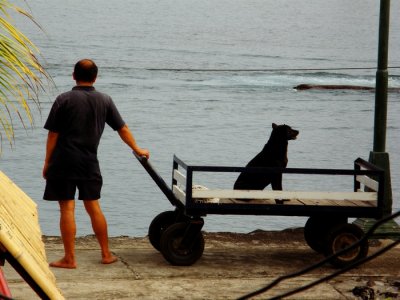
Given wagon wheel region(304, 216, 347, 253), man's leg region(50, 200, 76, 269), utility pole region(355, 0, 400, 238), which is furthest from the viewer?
utility pole region(355, 0, 400, 238)

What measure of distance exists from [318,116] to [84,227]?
2878cm

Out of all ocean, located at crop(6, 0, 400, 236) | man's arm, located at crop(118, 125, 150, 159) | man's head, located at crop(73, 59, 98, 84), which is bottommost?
ocean, located at crop(6, 0, 400, 236)

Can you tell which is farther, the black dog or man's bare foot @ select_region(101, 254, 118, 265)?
the black dog

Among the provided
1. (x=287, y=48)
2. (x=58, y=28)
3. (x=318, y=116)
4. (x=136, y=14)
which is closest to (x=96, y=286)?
(x=318, y=116)

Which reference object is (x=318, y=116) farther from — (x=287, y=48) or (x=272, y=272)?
(x=287, y=48)

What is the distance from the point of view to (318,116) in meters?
48.9

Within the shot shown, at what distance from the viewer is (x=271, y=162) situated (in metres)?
9.84

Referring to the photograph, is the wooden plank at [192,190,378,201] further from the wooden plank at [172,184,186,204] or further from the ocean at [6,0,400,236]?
the ocean at [6,0,400,236]

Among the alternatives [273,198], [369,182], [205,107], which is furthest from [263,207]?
[205,107]

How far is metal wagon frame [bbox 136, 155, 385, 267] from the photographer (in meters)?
9.15

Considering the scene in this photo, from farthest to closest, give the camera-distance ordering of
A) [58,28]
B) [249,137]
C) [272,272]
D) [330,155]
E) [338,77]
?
[58,28], [338,77], [249,137], [330,155], [272,272]

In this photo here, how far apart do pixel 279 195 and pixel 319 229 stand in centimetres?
79

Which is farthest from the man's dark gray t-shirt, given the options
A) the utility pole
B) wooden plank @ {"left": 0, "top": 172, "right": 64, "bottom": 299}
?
the utility pole

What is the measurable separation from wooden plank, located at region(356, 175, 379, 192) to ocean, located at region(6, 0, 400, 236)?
2964 millimetres
